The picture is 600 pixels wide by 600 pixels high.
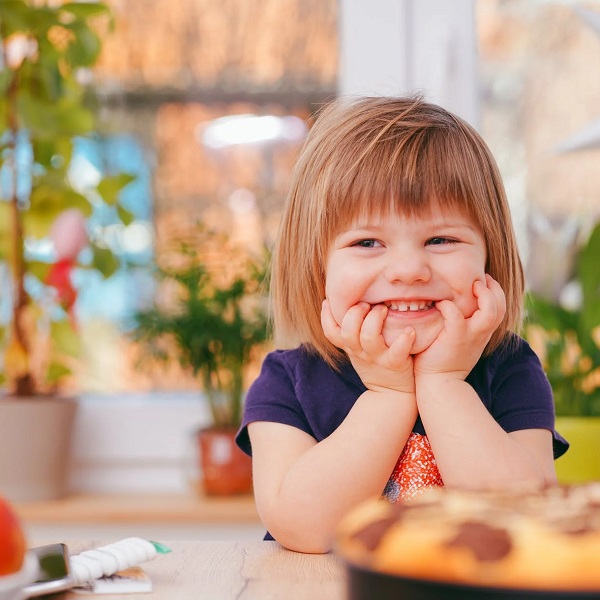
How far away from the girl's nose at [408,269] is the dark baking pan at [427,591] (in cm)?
52

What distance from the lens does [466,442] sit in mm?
854

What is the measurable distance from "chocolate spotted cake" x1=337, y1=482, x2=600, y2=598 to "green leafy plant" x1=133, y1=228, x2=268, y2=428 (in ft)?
4.27

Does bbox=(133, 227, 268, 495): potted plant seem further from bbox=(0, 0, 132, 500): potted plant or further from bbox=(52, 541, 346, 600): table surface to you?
bbox=(52, 541, 346, 600): table surface

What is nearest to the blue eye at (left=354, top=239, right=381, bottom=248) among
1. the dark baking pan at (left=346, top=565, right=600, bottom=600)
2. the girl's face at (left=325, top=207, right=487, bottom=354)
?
the girl's face at (left=325, top=207, right=487, bottom=354)

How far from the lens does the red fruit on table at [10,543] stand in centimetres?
47

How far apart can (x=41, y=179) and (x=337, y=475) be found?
4.06 feet

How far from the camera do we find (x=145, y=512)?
167 centimetres

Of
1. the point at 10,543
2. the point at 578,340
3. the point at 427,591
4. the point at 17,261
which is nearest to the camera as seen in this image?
the point at 427,591

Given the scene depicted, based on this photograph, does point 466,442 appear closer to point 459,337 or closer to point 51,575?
point 459,337

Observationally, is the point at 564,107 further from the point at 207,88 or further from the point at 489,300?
the point at 489,300

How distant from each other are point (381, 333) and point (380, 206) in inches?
5.1

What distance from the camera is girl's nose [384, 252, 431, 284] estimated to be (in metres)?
0.87

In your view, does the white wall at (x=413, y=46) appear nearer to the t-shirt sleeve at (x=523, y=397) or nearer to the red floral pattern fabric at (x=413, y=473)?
the t-shirt sleeve at (x=523, y=397)

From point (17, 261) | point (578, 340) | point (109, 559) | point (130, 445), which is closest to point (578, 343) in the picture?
point (578, 340)
